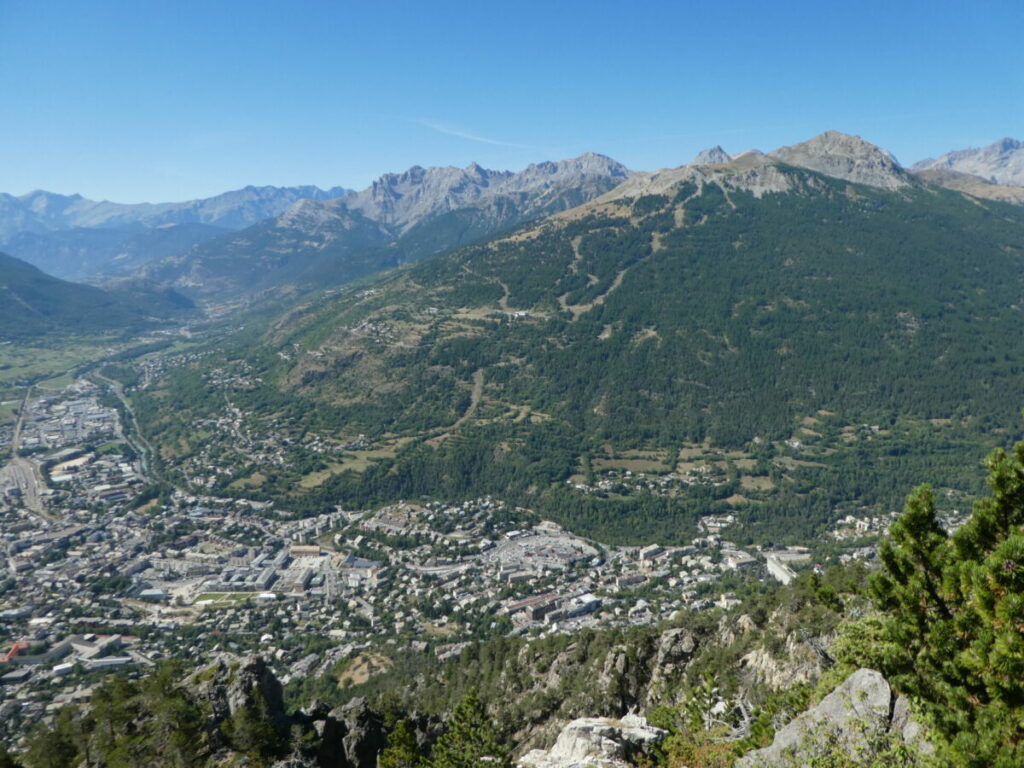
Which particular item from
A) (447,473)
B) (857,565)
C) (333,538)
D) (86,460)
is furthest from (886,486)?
(86,460)

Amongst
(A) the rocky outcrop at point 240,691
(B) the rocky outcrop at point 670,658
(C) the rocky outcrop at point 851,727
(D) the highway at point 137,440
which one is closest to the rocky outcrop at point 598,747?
(C) the rocky outcrop at point 851,727

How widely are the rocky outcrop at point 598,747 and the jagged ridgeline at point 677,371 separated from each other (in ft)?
223

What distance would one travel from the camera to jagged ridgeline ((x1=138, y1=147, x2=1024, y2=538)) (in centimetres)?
10962

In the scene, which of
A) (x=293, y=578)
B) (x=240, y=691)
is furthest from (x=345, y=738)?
(x=293, y=578)

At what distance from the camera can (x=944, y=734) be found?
11250mm

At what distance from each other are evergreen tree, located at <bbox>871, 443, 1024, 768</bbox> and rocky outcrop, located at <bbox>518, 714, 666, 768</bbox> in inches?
531

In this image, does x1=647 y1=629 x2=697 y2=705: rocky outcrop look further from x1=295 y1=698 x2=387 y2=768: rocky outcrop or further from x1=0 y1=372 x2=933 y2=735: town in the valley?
x1=0 y1=372 x2=933 y2=735: town in the valley

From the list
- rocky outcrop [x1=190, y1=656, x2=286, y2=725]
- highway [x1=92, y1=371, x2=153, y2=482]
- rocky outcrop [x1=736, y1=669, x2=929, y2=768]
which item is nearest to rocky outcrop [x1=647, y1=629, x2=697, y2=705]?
rocky outcrop [x1=190, y1=656, x2=286, y2=725]

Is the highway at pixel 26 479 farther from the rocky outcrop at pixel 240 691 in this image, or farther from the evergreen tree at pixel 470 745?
the evergreen tree at pixel 470 745

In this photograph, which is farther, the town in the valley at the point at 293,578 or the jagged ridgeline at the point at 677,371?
the jagged ridgeline at the point at 677,371

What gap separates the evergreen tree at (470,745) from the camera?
25.4m

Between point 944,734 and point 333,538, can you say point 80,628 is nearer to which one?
point 333,538

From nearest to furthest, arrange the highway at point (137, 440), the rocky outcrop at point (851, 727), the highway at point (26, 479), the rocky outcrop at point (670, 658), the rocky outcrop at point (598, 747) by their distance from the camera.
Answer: the rocky outcrop at point (851, 727) → the rocky outcrop at point (598, 747) → the rocky outcrop at point (670, 658) → the highway at point (26, 479) → the highway at point (137, 440)

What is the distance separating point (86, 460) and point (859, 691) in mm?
154332
